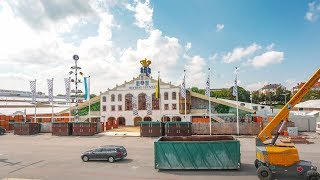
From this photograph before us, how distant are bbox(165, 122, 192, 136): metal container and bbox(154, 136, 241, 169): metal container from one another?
21.6 meters

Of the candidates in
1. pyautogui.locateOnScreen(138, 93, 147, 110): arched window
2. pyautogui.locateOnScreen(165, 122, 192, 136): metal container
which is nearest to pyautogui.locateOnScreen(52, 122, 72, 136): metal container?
pyautogui.locateOnScreen(165, 122, 192, 136): metal container

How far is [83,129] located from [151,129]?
39.7 feet

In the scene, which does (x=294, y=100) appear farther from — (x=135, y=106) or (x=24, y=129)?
(x=24, y=129)

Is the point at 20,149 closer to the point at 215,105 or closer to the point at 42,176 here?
the point at 42,176

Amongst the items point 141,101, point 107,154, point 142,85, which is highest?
point 142,85

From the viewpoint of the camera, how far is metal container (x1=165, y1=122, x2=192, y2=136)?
44.8 meters

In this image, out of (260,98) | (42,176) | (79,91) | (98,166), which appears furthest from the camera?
(260,98)

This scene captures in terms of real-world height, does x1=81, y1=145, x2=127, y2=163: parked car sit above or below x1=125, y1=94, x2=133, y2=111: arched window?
below

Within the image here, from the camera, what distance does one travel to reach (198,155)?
902 inches

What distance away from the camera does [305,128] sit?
49.8 m

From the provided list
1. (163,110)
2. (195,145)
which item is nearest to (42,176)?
(195,145)

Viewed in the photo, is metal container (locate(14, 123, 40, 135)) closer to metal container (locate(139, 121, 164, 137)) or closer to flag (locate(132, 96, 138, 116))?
flag (locate(132, 96, 138, 116))

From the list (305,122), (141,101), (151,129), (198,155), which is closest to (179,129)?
(151,129)

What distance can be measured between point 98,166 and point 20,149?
→ 626 inches
